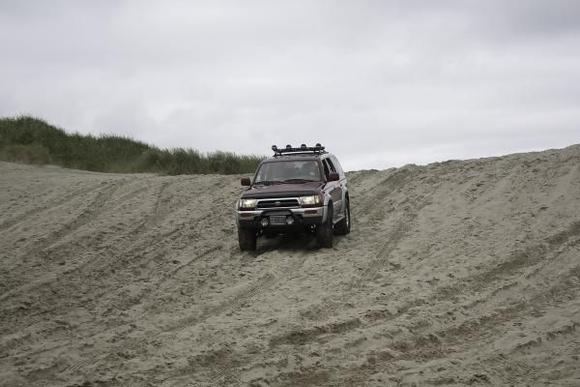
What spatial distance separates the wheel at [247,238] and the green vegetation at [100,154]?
1384 centimetres

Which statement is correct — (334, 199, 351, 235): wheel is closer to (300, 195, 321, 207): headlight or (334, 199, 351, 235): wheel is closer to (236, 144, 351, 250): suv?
(236, 144, 351, 250): suv

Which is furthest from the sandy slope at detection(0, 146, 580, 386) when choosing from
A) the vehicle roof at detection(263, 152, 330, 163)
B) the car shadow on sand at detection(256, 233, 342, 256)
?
the vehicle roof at detection(263, 152, 330, 163)

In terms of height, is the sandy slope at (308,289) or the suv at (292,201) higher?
the suv at (292,201)

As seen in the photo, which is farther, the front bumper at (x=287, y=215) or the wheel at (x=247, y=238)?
the wheel at (x=247, y=238)

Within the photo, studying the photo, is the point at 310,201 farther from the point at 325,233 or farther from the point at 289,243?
the point at 289,243

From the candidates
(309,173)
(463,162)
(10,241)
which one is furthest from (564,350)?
(463,162)

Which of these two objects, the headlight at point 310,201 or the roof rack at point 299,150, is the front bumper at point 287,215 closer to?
the headlight at point 310,201

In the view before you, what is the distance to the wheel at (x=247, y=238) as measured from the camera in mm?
14922

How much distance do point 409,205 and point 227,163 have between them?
1259cm

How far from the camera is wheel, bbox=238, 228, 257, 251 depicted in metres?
14.9

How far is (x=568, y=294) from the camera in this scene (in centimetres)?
1105

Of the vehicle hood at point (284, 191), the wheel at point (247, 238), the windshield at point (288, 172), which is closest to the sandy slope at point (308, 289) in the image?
the wheel at point (247, 238)

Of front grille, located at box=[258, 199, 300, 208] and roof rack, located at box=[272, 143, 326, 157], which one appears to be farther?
roof rack, located at box=[272, 143, 326, 157]

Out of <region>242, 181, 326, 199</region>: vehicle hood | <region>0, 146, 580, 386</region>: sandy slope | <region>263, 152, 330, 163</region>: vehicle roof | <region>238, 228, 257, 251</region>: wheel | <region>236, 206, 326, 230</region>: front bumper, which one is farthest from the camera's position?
<region>263, 152, 330, 163</region>: vehicle roof
